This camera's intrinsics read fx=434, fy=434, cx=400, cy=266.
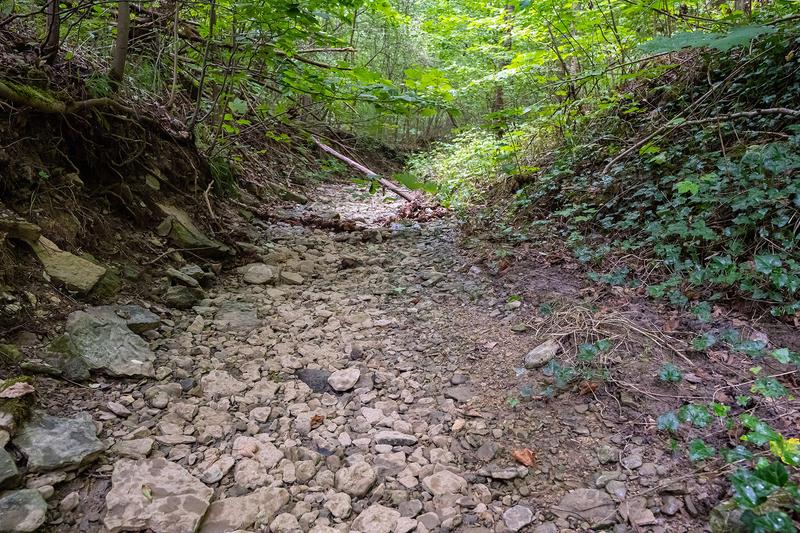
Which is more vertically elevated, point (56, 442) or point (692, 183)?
point (692, 183)

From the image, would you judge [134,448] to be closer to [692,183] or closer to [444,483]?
[444,483]

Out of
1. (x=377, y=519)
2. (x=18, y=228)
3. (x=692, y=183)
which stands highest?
(x=692, y=183)

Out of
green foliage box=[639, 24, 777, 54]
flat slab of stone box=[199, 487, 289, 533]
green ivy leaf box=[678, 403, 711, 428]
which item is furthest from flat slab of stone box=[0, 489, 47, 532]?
green foliage box=[639, 24, 777, 54]

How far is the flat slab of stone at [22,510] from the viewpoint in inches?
51.0

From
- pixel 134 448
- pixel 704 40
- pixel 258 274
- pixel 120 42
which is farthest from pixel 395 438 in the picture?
pixel 120 42

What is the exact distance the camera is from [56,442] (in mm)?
1595

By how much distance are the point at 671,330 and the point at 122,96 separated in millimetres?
4329

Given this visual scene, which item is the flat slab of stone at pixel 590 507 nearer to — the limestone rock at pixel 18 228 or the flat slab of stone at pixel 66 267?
the flat slab of stone at pixel 66 267

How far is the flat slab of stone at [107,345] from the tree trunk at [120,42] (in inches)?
86.8

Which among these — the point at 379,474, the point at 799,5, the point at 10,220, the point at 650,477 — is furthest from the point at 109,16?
the point at 799,5

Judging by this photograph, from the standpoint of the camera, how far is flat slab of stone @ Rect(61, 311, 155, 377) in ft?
7.04

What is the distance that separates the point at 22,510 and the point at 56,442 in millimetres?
298

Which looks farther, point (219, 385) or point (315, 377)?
point (315, 377)

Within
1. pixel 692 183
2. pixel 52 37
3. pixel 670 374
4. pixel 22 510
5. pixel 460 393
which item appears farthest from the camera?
pixel 52 37
